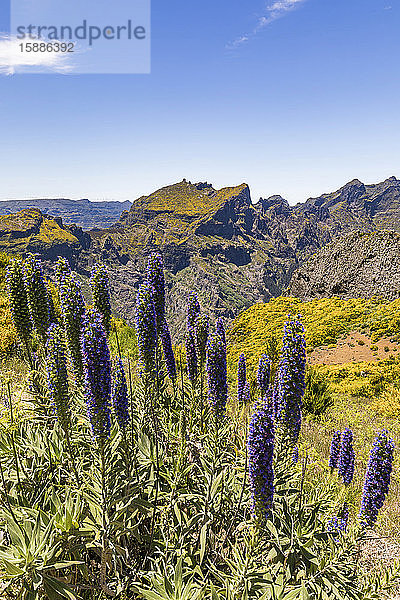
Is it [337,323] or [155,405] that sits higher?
[155,405]

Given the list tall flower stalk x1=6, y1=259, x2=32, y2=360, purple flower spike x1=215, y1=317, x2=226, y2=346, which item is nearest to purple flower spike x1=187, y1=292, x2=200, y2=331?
purple flower spike x1=215, y1=317, x2=226, y2=346

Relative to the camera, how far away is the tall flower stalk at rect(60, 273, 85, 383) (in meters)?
4.94

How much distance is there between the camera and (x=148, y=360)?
5.07 metres

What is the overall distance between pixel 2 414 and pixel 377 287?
4575cm

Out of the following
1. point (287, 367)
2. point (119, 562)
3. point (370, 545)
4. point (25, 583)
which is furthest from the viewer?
point (370, 545)

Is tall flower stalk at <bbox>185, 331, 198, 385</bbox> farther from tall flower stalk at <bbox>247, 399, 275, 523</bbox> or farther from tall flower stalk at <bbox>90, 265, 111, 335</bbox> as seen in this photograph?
tall flower stalk at <bbox>247, 399, 275, 523</bbox>

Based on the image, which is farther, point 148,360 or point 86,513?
point 148,360

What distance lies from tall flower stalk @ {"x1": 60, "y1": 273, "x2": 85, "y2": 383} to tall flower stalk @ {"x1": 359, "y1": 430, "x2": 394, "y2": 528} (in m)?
4.48

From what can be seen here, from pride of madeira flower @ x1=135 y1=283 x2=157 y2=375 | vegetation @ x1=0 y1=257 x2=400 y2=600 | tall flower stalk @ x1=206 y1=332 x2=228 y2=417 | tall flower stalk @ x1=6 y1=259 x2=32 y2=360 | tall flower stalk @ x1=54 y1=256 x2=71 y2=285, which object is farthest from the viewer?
tall flower stalk @ x1=54 y1=256 x2=71 y2=285

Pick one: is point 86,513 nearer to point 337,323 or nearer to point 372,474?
point 372,474

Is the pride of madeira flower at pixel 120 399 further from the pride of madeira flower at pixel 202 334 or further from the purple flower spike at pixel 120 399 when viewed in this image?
the pride of madeira flower at pixel 202 334

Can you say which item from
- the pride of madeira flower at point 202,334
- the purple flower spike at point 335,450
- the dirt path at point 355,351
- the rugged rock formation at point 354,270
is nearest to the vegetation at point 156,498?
the pride of madeira flower at point 202,334

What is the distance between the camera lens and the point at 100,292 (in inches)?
201

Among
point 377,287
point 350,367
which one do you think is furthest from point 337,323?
point 350,367
